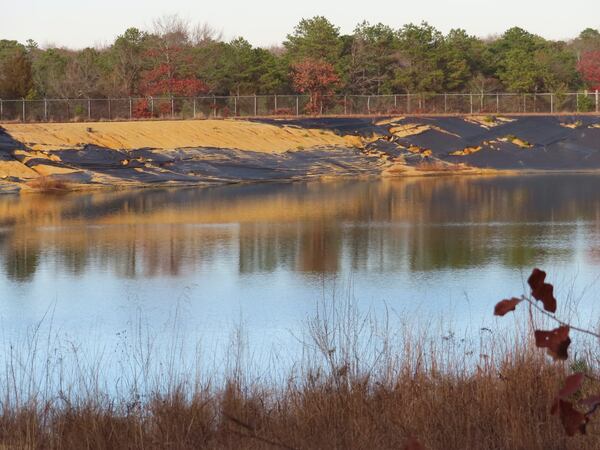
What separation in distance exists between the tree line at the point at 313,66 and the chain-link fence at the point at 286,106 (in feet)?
4.17

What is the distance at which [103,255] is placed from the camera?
64.8 ft

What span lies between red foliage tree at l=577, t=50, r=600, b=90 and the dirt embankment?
41.5ft

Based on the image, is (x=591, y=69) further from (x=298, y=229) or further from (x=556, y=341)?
(x=556, y=341)

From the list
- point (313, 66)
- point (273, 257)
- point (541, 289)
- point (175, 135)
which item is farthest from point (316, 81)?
point (541, 289)

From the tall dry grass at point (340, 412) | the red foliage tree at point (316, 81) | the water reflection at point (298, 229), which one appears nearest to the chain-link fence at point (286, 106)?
the red foliage tree at point (316, 81)

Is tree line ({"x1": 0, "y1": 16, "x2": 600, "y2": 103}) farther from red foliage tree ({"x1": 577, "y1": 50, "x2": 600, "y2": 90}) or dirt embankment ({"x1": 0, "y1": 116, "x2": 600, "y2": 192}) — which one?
dirt embankment ({"x1": 0, "y1": 116, "x2": 600, "y2": 192})

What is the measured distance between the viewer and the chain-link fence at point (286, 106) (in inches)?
2028

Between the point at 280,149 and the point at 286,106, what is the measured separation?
12.8 m

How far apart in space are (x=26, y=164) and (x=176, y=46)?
2256cm

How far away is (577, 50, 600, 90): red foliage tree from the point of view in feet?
212

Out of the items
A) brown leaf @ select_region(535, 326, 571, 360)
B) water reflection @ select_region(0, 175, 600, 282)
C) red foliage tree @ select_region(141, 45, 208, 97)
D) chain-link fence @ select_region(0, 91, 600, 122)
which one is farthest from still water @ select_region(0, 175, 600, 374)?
red foliage tree @ select_region(141, 45, 208, 97)

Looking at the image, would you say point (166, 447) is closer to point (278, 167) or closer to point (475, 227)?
point (475, 227)

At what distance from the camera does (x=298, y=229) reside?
930 inches

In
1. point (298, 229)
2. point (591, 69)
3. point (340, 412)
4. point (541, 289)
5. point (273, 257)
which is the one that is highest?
point (591, 69)
